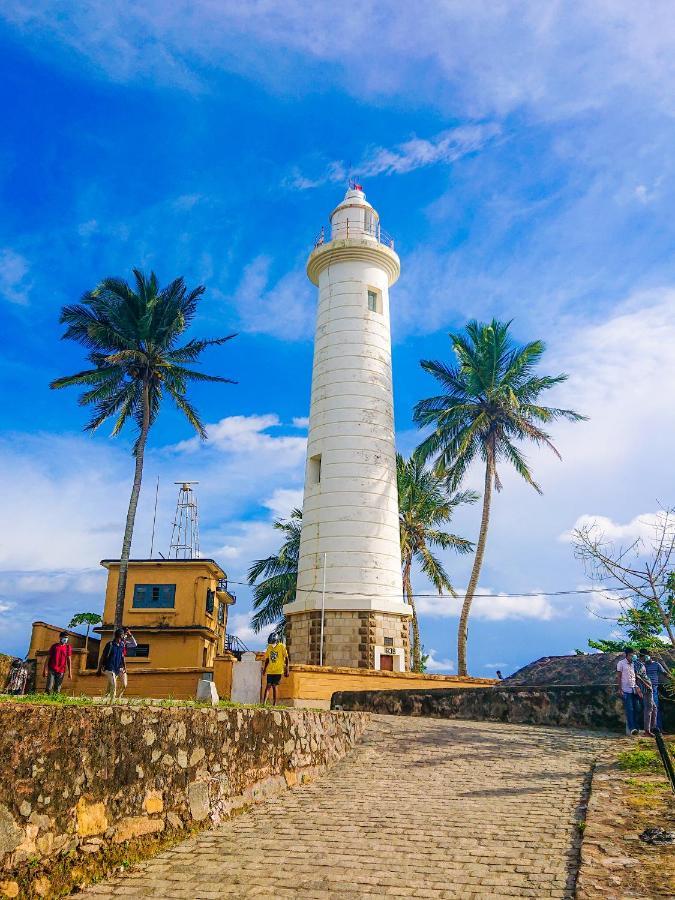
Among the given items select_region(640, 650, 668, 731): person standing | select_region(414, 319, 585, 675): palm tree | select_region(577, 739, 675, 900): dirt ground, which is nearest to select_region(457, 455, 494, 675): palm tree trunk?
select_region(414, 319, 585, 675): palm tree

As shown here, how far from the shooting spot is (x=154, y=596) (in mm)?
30031

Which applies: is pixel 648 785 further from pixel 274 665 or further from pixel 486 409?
pixel 486 409

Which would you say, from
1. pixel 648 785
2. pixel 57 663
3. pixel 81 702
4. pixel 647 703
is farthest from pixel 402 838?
pixel 57 663

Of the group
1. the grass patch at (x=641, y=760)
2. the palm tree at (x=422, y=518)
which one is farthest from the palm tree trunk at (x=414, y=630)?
the grass patch at (x=641, y=760)

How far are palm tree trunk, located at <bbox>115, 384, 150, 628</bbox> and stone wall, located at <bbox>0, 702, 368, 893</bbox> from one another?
18.7 metres

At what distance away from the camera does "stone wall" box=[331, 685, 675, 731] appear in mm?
12688

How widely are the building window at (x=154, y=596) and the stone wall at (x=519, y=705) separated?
16.5 metres

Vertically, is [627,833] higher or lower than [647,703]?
lower

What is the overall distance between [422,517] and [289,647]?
13777mm

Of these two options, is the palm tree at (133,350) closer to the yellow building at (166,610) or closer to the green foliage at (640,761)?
the yellow building at (166,610)

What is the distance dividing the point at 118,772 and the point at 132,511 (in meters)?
23.0

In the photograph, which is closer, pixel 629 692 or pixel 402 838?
pixel 402 838

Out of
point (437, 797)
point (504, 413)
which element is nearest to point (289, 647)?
point (504, 413)

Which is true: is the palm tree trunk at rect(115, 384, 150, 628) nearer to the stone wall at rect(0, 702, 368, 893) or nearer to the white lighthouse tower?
the white lighthouse tower
